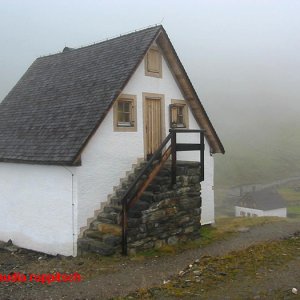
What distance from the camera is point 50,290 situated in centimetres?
983

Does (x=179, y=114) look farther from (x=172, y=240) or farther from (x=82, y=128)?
(x=172, y=240)

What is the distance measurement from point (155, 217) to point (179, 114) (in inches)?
222

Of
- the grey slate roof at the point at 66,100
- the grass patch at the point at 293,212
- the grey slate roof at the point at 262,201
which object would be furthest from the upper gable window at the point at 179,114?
the grass patch at the point at 293,212

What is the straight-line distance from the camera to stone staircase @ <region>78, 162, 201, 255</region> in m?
12.7

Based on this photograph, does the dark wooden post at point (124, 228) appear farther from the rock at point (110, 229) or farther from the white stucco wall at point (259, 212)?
the white stucco wall at point (259, 212)

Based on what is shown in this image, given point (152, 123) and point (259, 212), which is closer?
point (152, 123)

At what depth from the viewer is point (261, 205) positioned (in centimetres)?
5981

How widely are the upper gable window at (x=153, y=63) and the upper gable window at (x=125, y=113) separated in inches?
54.4

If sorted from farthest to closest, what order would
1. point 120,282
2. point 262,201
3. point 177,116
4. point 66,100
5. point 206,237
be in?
point 262,201, point 177,116, point 206,237, point 66,100, point 120,282

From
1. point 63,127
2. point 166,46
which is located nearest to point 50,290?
point 63,127

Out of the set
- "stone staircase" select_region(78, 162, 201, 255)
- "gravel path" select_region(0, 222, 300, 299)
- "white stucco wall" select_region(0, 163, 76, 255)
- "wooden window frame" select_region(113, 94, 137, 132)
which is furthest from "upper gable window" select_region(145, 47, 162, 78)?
"gravel path" select_region(0, 222, 300, 299)

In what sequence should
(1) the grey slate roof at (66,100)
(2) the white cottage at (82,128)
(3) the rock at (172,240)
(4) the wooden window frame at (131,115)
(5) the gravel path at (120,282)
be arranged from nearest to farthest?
(5) the gravel path at (120,282)
(2) the white cottage at (82,128)
(1) the grey slate roof at (66,100)
(3) the rock at (172,240)
(4) the wooden window frame at (131,115)

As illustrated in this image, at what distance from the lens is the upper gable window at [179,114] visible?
16.9 metres

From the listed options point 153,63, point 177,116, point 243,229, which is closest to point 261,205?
point 243,229
